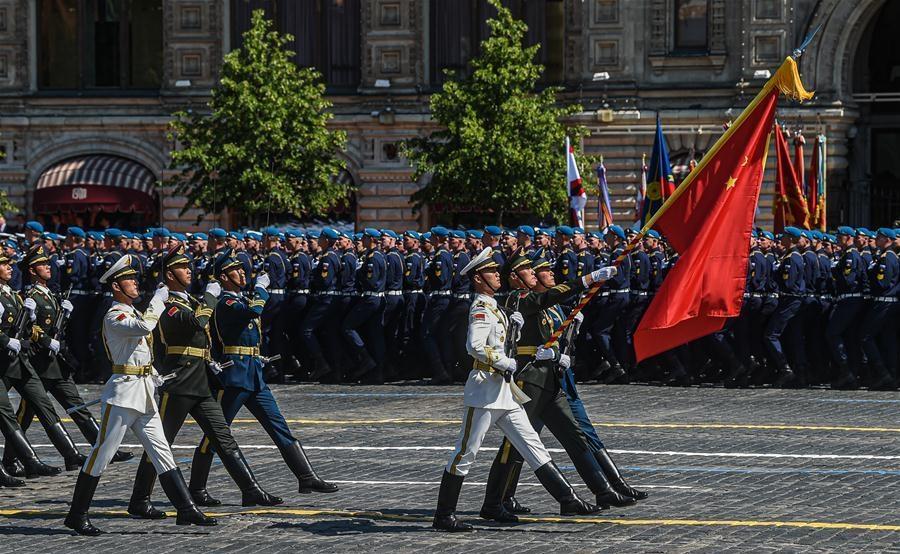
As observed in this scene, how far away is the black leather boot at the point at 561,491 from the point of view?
11.9 meters

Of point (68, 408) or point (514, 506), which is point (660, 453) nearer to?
point (514, 506)

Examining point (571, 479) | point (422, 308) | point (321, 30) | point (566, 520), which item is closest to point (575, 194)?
point (422, 308)

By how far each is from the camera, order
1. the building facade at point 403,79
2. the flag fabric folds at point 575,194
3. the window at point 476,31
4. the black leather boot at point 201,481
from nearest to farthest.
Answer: the black leather boot at point 201,481
the flag fabric folds at point 575,194
the building facade at point 403,79
the window at point 476,31

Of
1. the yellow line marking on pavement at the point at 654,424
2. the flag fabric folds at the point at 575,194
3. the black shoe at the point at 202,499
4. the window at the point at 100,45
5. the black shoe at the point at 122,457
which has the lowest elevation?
the yellow line marking on pavement at the point at 654,424

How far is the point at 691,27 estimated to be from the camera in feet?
123

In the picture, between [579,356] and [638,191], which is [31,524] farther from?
[638,191]

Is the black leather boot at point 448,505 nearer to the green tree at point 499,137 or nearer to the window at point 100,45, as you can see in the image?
the green tree at point 499,137

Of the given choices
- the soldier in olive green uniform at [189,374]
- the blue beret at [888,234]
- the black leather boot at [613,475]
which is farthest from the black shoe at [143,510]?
the blue beret at [888,234]

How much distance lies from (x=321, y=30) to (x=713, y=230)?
28436mm

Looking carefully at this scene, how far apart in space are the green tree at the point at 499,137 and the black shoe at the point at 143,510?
71.8 ft

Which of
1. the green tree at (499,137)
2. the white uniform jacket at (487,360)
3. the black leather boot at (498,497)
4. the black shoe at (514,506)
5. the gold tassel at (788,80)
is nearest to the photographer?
the white uniform jacket at (487,360)

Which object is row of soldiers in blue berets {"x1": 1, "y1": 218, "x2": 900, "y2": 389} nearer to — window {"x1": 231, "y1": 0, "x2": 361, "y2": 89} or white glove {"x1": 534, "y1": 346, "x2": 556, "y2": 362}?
white glove {"x1": 534, "y1": 346, "x2": 556, "y2": 362}

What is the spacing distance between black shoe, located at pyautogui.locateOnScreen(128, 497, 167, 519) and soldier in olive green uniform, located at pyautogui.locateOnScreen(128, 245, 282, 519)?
23 cm

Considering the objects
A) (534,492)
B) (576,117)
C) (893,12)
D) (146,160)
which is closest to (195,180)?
(146,160)
